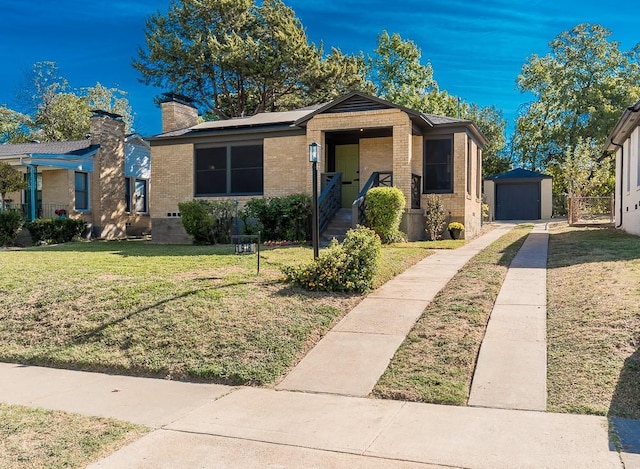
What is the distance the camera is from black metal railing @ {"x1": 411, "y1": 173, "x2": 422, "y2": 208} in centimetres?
1645

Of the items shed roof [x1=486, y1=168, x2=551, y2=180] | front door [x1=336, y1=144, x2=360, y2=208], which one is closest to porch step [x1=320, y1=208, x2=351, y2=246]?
front door [x1=336, y1=144, x2=360, y2=208]

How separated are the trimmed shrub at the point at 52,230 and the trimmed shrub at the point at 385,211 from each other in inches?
451

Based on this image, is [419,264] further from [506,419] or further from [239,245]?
[506,419]

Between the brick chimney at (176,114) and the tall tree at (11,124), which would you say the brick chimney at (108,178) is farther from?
the tall tree at (11,124)

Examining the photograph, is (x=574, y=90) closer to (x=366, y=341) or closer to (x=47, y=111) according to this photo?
(x=366, y=341)

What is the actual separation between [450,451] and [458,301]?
13.1ft

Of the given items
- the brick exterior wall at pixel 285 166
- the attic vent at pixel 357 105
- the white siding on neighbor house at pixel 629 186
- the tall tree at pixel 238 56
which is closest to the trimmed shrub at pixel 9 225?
the brick exterior wall at pixel 285 166

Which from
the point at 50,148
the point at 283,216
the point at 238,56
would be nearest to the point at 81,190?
the point at 50,148

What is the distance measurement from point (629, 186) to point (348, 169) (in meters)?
8.55

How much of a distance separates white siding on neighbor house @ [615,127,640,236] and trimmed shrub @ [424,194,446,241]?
5.13 m

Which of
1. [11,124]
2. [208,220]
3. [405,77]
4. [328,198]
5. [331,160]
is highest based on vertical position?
[405,77]

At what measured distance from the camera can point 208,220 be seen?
1593 cm

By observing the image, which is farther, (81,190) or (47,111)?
(47,111)

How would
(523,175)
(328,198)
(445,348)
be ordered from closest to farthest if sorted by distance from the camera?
(445,348), (328,198), (523,175)
